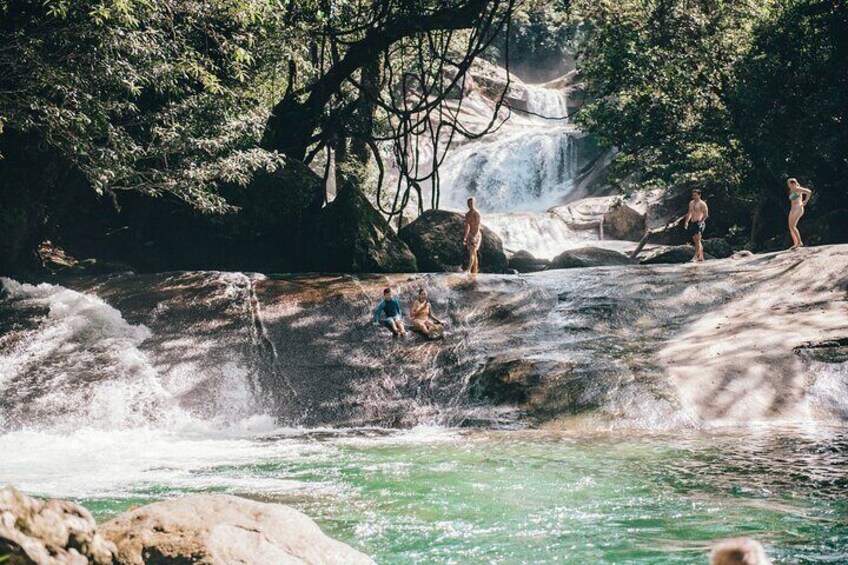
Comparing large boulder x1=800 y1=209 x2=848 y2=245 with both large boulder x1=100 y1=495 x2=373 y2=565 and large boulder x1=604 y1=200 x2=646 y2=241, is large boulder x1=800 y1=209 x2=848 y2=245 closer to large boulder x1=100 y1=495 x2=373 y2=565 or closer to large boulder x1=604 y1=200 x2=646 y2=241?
large boulder x1=604 y1=200 x2=646 y2=241

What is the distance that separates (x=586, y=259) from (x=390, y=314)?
A: 1061 centimetres

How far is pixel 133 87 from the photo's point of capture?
11062 mm

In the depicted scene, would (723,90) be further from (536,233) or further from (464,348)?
(464,348)

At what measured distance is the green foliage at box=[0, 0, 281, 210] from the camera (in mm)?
10672

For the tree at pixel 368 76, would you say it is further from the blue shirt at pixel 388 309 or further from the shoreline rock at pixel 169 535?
the shoreline rock at pixel 169 535

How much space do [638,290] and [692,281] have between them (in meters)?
1.17

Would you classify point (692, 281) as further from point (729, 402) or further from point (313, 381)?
point (313, 381)

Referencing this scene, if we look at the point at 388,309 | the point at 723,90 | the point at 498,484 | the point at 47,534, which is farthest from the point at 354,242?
the point at 47,534

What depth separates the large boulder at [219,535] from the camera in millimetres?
4406

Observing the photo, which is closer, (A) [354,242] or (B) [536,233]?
(A) [354,242]

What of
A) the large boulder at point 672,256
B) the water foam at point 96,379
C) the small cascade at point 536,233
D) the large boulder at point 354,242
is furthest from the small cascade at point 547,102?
the water foam at point 96,379

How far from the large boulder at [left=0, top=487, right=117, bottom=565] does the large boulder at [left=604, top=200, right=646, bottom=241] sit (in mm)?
29489

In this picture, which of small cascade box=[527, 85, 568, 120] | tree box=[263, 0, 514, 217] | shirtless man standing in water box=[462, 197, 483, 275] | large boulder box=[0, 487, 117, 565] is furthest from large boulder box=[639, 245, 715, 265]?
small cascade box=[527, 85, 568, 120]

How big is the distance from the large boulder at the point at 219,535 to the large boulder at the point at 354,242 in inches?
553
